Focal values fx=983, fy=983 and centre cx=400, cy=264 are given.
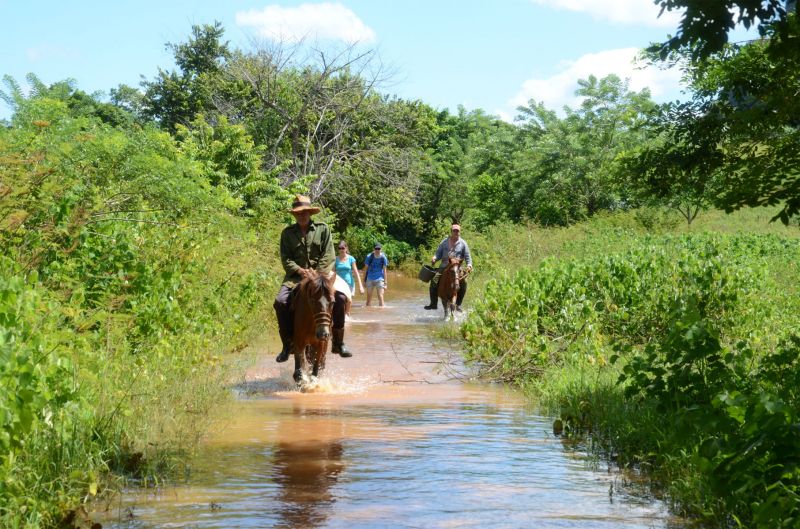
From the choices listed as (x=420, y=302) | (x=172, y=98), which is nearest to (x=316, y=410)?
(x=420, y=302)

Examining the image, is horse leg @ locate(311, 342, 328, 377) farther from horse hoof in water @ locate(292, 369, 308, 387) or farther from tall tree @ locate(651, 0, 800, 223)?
tall tree @ locate(651, 0, 800, 223)

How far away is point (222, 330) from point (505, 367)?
164 inches

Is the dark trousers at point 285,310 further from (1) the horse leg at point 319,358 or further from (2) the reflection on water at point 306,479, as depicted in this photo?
(2) the reflection on water at point 306,479

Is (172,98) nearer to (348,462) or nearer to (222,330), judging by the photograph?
(222,330)

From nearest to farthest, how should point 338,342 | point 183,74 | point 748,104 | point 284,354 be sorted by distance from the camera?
1. point 748,104
2. point 284,354
3. point 338,342
4. point 183,74

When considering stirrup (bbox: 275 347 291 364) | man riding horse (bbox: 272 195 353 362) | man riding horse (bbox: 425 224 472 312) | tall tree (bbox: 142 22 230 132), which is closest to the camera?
man riding horse (bbox: 272 195 353 362)

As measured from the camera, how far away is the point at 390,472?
7.80 metres

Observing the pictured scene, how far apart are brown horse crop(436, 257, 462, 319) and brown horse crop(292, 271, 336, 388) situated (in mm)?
8927

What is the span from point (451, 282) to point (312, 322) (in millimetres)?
9695

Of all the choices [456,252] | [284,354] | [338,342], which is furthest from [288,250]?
[456,252]

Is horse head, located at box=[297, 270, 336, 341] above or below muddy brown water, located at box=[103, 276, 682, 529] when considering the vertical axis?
above

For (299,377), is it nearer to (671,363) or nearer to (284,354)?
(284,354)

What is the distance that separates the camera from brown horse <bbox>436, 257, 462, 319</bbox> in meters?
22.2

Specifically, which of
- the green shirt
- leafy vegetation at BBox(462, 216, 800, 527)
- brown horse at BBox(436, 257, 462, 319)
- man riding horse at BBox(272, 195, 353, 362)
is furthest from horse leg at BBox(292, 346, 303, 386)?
brown horse at BBox(436, 257, 462, 319)
